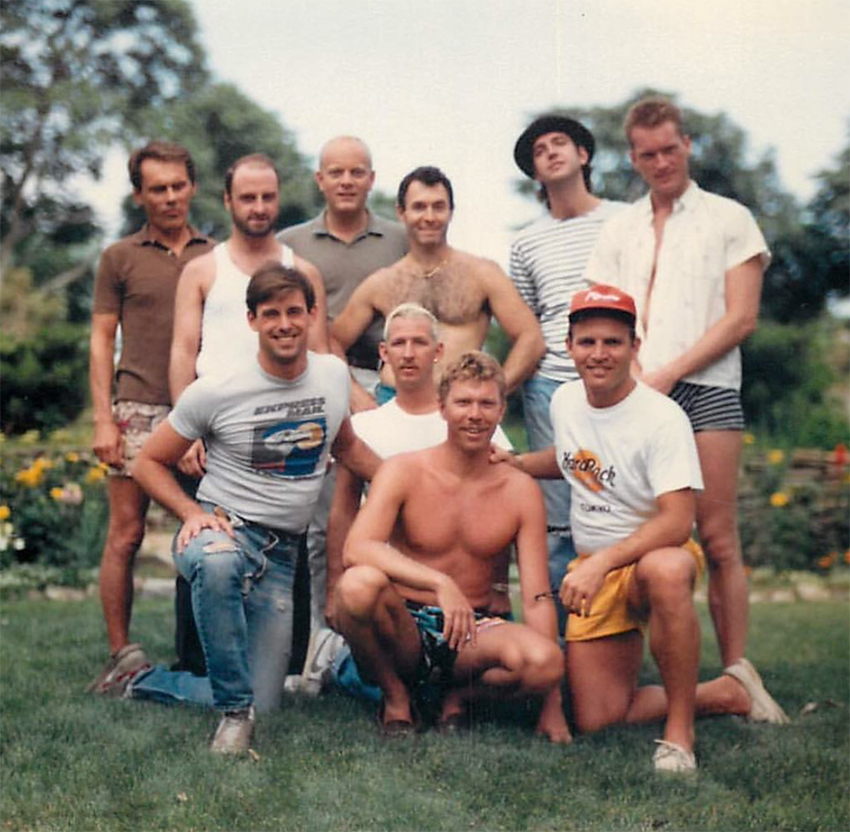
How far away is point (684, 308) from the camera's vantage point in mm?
3881

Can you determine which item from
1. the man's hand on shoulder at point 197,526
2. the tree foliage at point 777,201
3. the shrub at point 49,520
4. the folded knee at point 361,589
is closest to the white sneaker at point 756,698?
the folded knee at point 361,589

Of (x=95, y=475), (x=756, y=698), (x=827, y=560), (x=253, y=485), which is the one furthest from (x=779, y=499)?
(x=253, y=485)

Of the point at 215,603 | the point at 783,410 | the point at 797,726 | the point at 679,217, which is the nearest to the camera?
the point at 215,603

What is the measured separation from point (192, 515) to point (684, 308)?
1780 mm

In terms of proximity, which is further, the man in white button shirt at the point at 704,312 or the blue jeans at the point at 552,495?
the blue jeans at the point at 552,495

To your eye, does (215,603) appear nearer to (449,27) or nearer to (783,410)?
(449,27)

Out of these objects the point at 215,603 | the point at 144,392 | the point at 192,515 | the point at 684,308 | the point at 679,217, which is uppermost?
the point at 679,217

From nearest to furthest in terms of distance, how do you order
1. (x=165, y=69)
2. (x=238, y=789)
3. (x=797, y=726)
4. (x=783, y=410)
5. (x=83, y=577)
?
1. (x=238, y=789)
2. (x=797, y=726)
3. (x=83, y=577)
4. (x=165, y=69)
5. (x=783, y=410)

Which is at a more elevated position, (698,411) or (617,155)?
(617,155)

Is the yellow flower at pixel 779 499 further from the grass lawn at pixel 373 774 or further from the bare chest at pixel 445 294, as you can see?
the bare chest at pixel 445 294

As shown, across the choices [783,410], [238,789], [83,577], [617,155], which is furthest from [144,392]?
[783,410]

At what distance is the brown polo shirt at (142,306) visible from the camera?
415 cm

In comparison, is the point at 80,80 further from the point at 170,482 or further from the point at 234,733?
the point at 234,733

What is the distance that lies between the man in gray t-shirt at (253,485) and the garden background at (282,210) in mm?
267
